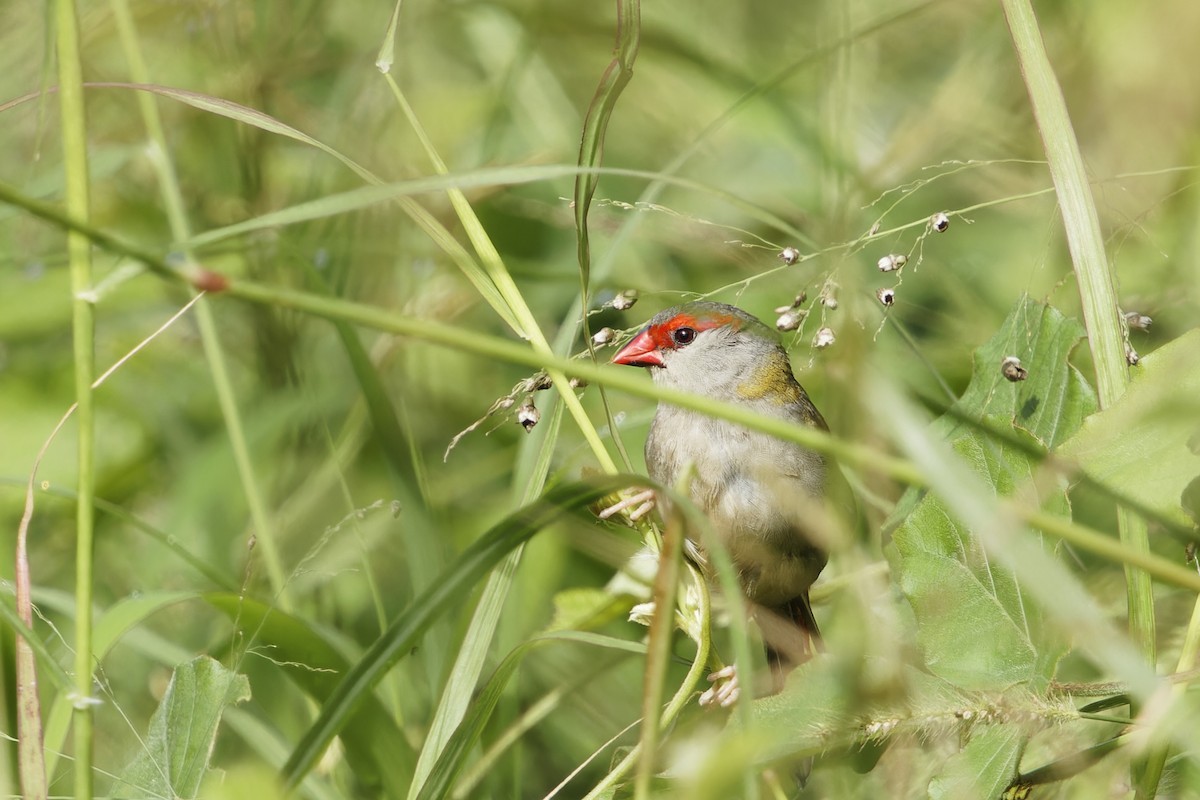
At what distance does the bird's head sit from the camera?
268cm

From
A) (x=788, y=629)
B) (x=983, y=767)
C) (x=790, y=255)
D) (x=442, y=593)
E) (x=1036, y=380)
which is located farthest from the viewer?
(x=788, y=629)

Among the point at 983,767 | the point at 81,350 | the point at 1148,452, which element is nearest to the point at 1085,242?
the point at 1148,452

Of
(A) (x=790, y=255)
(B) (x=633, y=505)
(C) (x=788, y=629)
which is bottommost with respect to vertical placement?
(C) (x=788, y=629)

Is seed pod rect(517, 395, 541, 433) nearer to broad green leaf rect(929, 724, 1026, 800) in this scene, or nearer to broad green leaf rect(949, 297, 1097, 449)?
broad green leaf rect(949, 297, 1097, 449)

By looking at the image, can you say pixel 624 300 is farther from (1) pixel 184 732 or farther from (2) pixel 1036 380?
(1) pixel 184 732

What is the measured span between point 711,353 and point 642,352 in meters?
0.16

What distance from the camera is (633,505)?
191cm

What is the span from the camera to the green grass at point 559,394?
1.26 m

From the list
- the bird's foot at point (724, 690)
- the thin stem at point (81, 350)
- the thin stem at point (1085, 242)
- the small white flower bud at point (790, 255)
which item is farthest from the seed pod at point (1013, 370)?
the thin stem at point (81, 350)

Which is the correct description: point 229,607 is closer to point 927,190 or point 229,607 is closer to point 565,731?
point 565,731

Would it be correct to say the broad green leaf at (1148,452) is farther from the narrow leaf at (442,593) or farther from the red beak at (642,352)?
the red beak at (642,352)

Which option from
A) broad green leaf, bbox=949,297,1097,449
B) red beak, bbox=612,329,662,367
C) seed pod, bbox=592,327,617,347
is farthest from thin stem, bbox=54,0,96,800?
red beak, bbox=612,329,662,367

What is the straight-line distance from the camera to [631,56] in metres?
1.54

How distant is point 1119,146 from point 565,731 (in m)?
1.42
